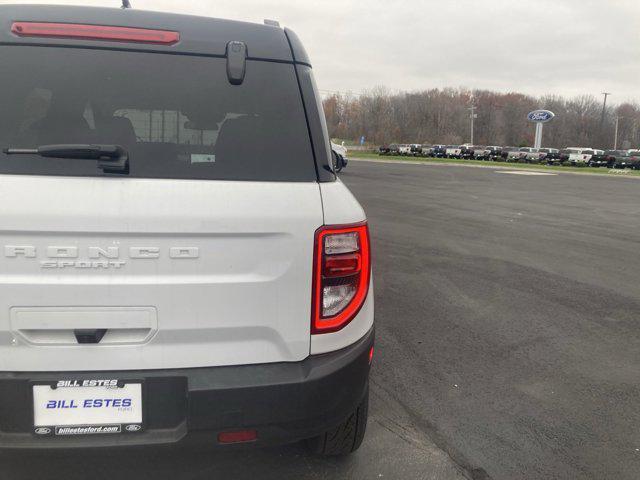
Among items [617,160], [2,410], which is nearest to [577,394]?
[2,410]

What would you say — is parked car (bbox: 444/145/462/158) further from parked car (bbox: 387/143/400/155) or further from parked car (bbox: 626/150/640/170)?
parked car (bbox: 626/150/640/170)

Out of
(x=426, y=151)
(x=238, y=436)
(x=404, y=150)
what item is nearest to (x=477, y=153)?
(x=426, y=151)

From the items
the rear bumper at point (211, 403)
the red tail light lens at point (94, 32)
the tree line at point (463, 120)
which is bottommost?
the rear bumper at point (211, 403)

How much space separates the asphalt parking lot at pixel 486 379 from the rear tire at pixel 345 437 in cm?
10

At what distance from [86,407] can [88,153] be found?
0.93 m

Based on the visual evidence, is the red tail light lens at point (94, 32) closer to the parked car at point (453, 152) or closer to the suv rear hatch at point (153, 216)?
the suv rear hatch at point (153, 216)

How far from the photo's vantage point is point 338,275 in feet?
6.79

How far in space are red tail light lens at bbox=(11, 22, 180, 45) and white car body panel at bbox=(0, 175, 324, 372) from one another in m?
0.59

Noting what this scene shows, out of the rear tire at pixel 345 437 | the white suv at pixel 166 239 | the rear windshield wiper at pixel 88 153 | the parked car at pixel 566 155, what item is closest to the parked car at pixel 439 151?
the parked car at pixel 566 155

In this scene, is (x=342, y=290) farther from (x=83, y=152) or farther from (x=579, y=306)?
(x=579, y=306)

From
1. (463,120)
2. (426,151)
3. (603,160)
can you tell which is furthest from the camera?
(463,120)

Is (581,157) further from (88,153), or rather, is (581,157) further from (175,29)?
(88,153)

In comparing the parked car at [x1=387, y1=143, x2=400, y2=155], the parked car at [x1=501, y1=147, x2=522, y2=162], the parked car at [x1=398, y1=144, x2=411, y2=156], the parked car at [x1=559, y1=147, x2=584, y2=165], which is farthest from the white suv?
the parked car at [x1=387, y1=143, x2=400, y2=155]

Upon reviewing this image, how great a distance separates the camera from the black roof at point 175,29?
6.47 feet
